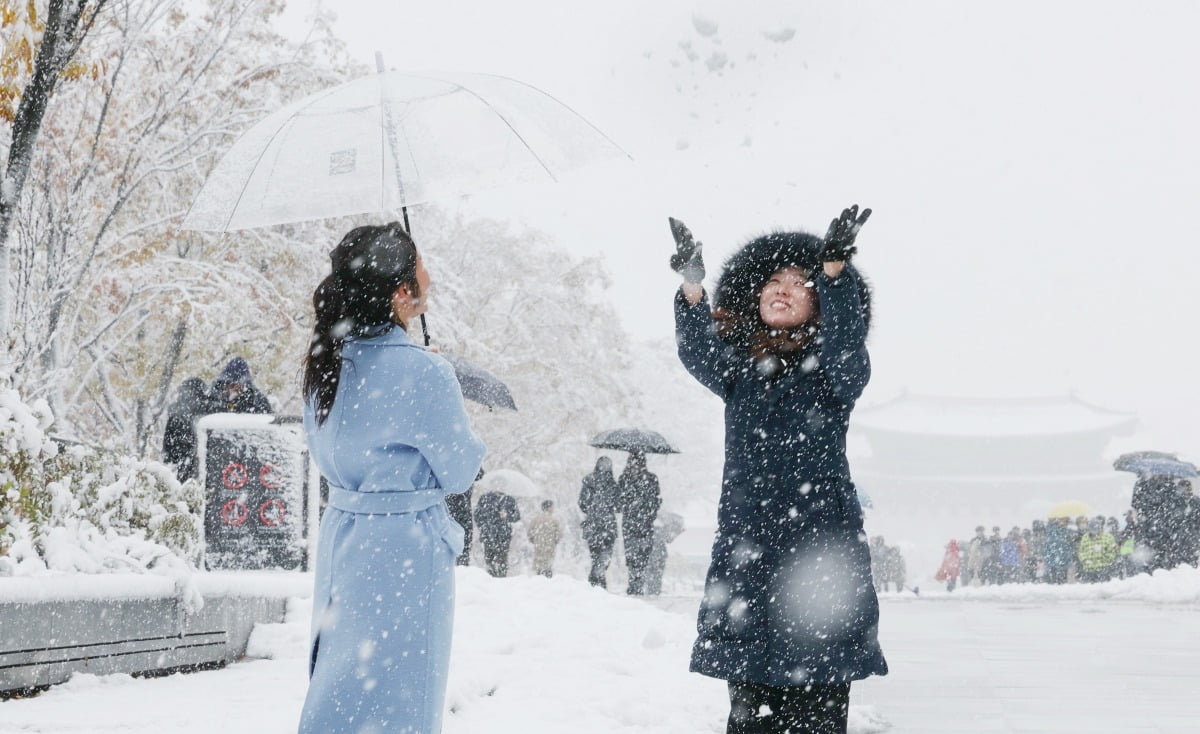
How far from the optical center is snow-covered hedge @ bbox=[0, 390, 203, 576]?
556 centimetres

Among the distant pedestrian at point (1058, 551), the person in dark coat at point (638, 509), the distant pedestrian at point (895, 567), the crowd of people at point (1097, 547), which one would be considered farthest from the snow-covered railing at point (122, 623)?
the distant pedestrian at point (895, 567)

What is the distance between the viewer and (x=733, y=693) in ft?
11.0

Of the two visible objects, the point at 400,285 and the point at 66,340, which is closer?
the point at 400,285

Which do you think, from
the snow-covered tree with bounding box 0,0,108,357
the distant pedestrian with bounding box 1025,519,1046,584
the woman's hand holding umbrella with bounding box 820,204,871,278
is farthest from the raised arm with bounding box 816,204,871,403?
the distant pedestrian with bounding box 1025,519,1046,584

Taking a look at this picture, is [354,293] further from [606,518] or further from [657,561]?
[657,561]

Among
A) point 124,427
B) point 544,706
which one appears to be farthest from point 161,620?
point 124,427

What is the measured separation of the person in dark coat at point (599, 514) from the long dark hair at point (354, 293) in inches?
481

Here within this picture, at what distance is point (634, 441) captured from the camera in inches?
666

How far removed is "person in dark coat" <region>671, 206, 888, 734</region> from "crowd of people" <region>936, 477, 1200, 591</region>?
16.5 meters

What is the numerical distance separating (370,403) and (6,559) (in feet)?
10.4

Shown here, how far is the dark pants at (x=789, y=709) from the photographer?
3.22m

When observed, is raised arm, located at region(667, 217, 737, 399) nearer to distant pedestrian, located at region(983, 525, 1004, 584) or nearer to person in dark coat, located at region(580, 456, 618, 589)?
person in dark coat, located at region(580, 456, 618, 589)

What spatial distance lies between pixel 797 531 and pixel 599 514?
12071 millimetres

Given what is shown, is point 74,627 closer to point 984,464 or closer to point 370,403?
point 370,403
